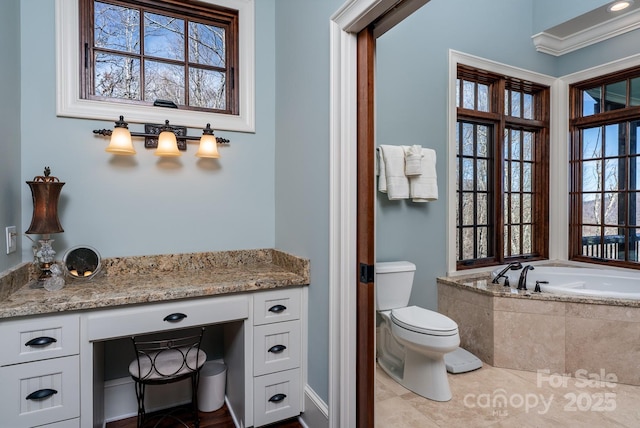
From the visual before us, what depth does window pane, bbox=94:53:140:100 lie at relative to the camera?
2.08 meters

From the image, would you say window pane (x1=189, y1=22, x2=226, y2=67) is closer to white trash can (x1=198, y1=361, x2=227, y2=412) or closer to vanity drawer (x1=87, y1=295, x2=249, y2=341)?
vanity drawer (x1=87, y1=295, x2=249, y2=341)

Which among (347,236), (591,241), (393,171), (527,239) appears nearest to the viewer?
(347,236)

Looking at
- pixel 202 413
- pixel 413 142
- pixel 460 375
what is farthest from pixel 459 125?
pixel 202 413

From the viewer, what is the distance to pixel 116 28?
2131mm

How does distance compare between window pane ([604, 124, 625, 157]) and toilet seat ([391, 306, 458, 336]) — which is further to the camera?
window pane ([604, 124, 625, 157])

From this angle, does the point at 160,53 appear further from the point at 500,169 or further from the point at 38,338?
the point at 500,169

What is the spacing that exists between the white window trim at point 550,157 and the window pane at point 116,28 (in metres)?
2.37

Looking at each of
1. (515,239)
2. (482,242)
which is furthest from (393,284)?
(515,239)

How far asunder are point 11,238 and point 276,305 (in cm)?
133

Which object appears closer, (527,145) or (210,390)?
(210,390)

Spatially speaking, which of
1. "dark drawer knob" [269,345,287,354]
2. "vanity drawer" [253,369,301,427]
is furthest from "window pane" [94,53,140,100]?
"vanity drawer" [253,369,301,427]

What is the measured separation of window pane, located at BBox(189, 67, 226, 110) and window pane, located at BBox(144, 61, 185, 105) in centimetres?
6

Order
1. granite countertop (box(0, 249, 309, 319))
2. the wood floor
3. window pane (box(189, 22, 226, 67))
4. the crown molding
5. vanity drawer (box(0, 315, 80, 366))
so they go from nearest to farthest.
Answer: vanity drawer (box(0, 315, 80, 366)), granite countertop (box(0, 249, 309, 319)), the wood floor, window pane (box(189, 22, 226, 67)), the crown molding

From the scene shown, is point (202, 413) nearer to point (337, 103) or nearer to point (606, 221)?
point (337, 103)
